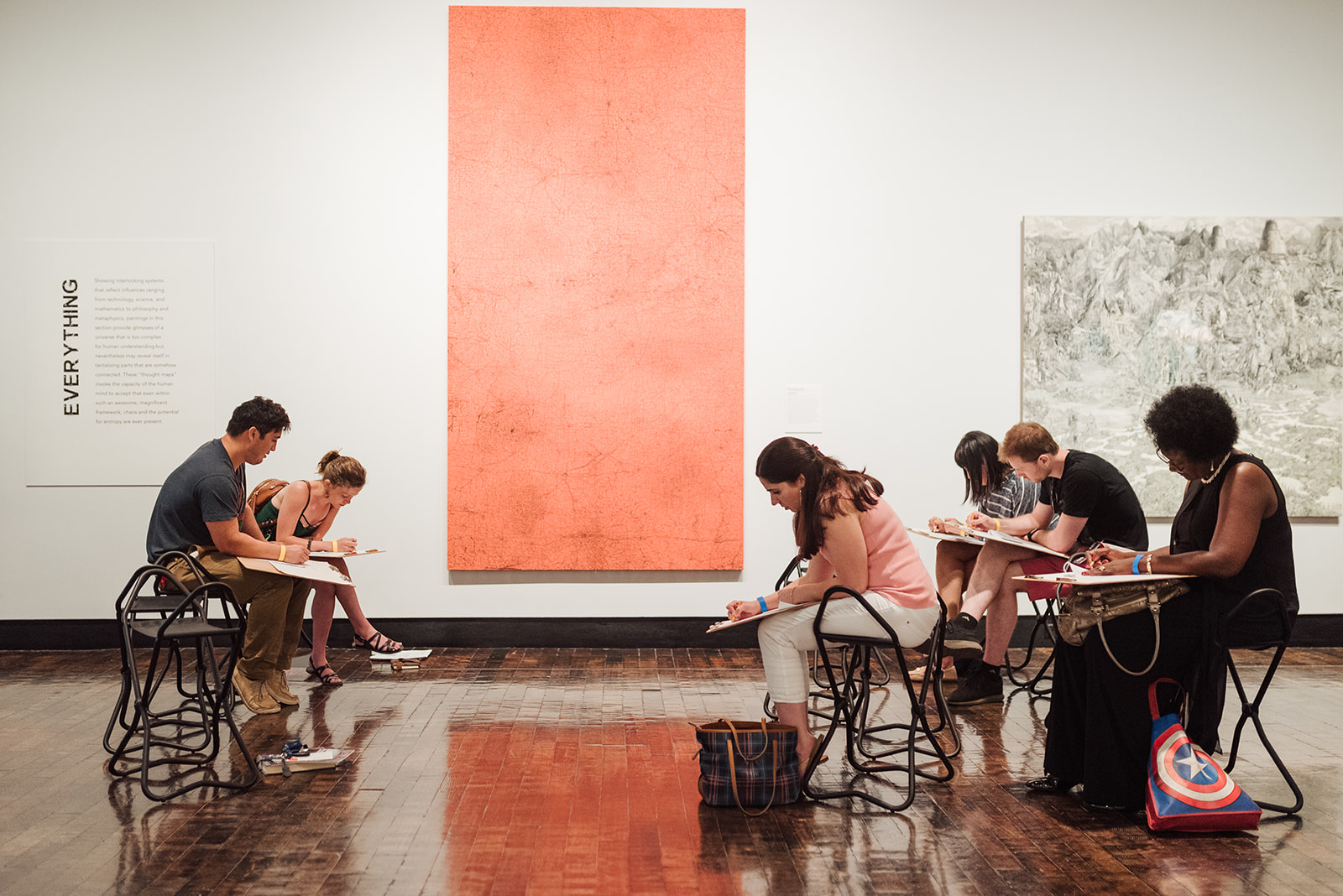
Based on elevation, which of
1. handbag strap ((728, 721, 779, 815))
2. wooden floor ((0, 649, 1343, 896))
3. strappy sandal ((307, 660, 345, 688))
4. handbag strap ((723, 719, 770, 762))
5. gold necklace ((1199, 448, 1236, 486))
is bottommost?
strappy sandal ((307, 660, 345, 688))

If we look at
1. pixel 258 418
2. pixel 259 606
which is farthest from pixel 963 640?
pixel 258 418

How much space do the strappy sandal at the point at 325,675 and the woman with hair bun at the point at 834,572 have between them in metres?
2.63

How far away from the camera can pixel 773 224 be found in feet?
21.4

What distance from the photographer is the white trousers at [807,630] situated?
3578 millimetres

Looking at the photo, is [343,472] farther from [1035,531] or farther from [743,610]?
[1035,531]

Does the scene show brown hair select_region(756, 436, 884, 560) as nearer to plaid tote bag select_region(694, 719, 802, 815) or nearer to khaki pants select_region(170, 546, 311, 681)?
plaid tote bag select_region(694, 719, 802, 815)

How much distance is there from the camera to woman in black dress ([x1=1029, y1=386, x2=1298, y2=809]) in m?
3.37

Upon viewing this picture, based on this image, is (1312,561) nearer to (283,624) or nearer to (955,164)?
(955,164)

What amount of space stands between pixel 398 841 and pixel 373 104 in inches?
186

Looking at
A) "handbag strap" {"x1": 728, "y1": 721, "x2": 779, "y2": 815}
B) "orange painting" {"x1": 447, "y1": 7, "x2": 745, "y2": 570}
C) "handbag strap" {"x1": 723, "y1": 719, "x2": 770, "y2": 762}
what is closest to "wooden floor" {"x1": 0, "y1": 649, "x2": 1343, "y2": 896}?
"handbag strap" {"x1": 728, "y1": 721, "x2": 779, "y2": 815}

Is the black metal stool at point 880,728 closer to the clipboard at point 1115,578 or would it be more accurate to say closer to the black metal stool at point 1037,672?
the clipboard at point 1115,578

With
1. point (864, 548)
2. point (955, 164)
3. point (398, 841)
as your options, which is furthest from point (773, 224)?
point (398, 841)

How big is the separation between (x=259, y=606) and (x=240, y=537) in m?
0.41

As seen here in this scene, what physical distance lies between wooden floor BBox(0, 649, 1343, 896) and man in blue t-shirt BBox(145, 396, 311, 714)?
0.19 meters
